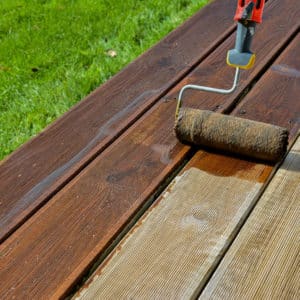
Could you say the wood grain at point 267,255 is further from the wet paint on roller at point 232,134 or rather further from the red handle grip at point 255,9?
the red handle grip at point 255,9

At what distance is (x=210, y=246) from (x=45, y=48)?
228 cm

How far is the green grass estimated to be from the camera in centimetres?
285

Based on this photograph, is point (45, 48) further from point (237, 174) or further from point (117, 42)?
point (237, 174)

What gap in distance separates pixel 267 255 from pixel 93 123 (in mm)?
847

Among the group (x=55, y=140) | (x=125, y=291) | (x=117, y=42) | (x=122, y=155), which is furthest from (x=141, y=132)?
(x=117, y=42)

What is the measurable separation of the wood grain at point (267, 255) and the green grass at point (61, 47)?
54.2 inches

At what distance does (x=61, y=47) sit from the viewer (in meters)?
3.44

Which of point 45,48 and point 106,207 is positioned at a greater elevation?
point 106,207

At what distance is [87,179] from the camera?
1746 mm

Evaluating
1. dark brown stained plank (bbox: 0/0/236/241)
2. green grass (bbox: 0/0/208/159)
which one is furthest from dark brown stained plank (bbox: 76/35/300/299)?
green grass (bbox: 0/0/208/159)

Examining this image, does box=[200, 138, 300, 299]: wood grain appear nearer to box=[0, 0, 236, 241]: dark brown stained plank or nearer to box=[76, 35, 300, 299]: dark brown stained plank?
box=[76, 35, 300, 299]: dark brown stained plank

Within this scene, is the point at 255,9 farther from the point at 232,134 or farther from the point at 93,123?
the point at 93,123

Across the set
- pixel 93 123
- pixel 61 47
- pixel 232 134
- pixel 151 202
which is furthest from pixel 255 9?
pixel 61 47

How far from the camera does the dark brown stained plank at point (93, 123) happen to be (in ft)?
5.72
